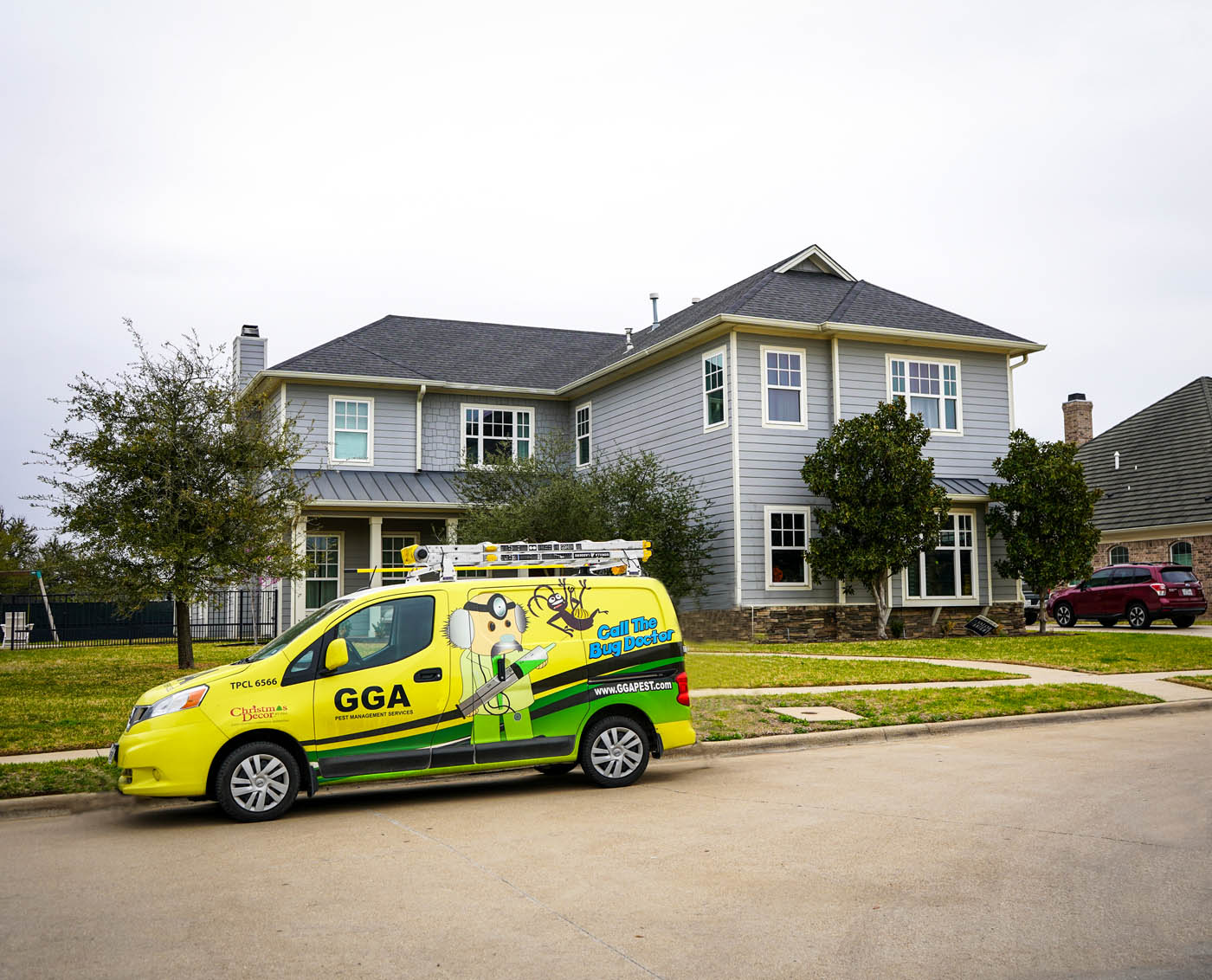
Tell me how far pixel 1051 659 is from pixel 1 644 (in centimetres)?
2522

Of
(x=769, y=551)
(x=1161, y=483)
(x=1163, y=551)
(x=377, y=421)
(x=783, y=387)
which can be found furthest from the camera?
(x=1161, y=483)

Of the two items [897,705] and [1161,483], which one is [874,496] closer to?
[897,705]

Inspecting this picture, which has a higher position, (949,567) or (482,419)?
(482,419)

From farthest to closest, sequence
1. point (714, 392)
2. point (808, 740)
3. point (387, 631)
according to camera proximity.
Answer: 1. point (714, 392)
2. point (808, 740)
3. point (387, 631)

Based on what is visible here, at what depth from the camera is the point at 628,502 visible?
84.9 feet

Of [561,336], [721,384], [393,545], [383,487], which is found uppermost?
[561,336]

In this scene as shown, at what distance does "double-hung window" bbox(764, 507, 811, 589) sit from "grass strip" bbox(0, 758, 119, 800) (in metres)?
17.1

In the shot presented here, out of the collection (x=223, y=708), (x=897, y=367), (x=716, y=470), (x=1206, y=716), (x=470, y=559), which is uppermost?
(x=897, y=367)

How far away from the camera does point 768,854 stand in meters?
7.25

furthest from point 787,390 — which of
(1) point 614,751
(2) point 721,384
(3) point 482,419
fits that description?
(1) point 614,751

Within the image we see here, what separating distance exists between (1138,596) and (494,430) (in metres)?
17.4

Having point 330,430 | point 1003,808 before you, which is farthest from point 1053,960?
point 330,430

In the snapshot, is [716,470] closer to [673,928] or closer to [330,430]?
[330,430]

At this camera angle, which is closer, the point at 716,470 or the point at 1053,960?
the point at 1053,960
